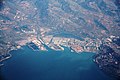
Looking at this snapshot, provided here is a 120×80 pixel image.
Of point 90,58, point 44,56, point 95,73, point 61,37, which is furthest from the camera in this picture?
point 61,37

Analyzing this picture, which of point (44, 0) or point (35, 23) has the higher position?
point (44, 0)

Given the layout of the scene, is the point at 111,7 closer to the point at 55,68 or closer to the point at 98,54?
the point at 98,54

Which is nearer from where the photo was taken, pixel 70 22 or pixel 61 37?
pixel 61 37

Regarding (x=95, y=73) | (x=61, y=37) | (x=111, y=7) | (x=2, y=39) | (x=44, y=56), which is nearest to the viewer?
(x=95, y=73)

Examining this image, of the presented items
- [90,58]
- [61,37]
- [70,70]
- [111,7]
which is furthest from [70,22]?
[70,70]

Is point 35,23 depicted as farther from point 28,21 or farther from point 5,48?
point 5,48


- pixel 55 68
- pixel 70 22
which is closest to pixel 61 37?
pixel 70 22

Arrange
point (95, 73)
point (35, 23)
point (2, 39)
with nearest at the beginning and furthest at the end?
point (95, 73) → point (2, 39) → point (35, 23)
